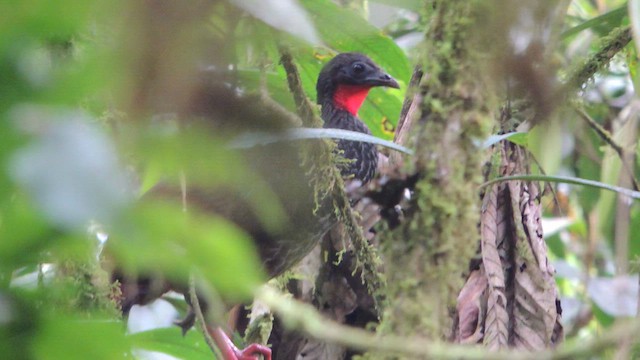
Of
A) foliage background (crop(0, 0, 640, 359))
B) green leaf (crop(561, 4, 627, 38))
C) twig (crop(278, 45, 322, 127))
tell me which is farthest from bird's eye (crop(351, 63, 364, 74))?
foliage background (crop(0, 0, 640, 359))

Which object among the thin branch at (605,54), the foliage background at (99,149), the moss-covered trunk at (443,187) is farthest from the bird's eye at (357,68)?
the foliage background at (99,149)

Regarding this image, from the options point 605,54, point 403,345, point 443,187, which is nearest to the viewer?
point 403,345

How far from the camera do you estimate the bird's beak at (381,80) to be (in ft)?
13.2

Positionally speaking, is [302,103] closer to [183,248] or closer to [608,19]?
[608,19]

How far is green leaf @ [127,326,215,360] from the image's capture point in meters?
2.93

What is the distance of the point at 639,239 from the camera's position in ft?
14.8

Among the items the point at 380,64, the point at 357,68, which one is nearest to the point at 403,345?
the point at 380,64

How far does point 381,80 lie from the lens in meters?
4.04

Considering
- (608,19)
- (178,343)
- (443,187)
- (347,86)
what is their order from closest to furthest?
1. (443,187)
2. (178,343)
3. (608,19)
4. (347,86)

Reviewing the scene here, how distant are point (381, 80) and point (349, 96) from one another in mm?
178

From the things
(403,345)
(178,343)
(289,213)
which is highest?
(403,345)

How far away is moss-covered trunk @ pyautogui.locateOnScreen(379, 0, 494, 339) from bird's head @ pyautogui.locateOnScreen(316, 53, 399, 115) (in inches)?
95.2

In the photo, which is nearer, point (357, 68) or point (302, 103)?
point (302, 103)

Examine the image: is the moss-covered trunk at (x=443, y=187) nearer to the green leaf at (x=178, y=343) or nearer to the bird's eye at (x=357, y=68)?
the green leaf at (x=178, y=343)
